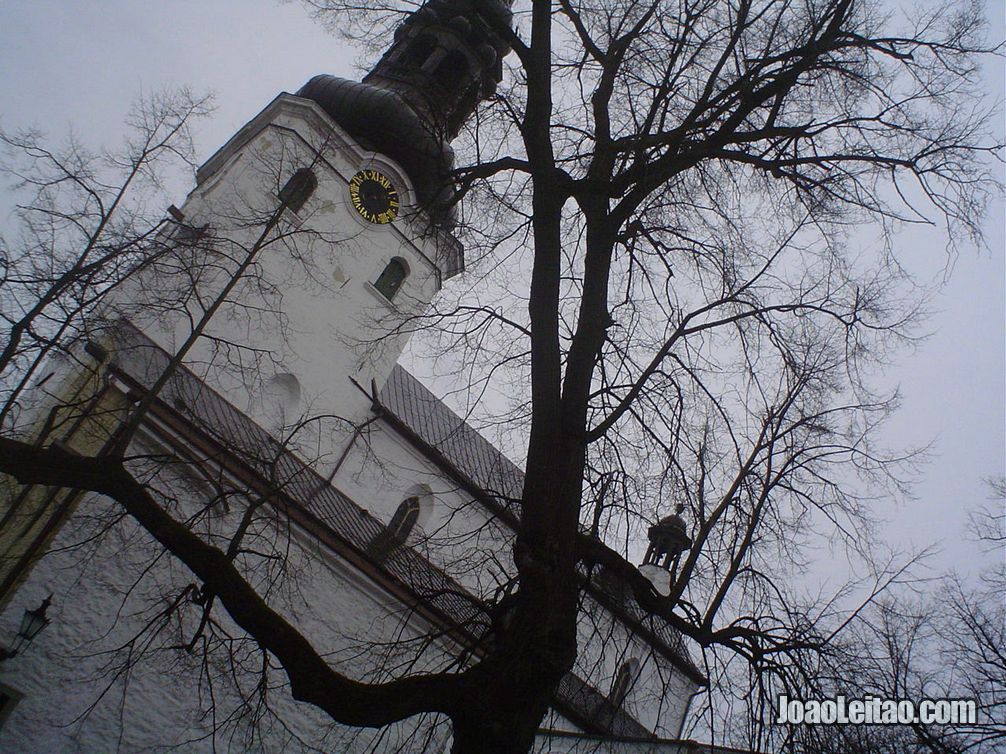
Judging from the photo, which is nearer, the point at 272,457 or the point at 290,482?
the point at 290,482

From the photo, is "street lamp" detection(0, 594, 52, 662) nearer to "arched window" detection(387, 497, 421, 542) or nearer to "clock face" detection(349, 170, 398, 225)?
"arched window" detection(387, 497, 421, 542)

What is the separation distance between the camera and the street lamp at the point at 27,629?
9031 mm

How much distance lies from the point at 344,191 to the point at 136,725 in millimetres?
10233

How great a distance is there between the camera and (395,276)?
53.5ft

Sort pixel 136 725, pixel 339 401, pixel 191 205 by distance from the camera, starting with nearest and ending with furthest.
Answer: pixel 136 725 → pixel 191 205 → pixel 339 401

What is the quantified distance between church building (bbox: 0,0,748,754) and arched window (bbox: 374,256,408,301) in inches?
2.0

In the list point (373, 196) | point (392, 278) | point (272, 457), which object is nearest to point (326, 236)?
point (373, 196)

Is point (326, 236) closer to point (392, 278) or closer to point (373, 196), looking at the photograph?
point (373, 196)

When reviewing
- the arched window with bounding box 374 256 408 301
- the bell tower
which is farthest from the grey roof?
the arched window with bounding box 374 256 408 301

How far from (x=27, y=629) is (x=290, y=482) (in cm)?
544

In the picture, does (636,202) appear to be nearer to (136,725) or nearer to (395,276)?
(136,725)

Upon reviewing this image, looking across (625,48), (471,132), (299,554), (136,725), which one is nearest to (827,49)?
(625,48)

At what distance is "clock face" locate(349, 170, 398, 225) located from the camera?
15852 mm

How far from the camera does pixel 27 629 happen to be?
902 centimetres
